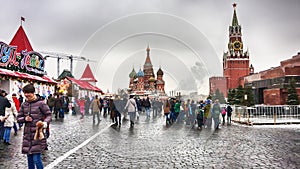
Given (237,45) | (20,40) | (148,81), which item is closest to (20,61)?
(20,40)

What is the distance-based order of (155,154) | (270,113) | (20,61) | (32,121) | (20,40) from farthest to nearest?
1. (20,40)
2. (20,61)
3. (270,113)
4. (155,154)
5. (32,121)


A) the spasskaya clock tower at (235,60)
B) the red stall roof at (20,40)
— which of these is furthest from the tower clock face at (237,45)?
the red stall roof at (20,40)

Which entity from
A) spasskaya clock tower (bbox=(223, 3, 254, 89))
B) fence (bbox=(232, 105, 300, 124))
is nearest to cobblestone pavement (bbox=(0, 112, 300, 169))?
fence (bbox=(232, 105, 300, 124))

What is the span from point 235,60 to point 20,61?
277 ft

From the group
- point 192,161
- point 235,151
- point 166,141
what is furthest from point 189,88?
point 192,161

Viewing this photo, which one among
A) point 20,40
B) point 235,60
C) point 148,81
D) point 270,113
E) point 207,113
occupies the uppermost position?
point 235,60

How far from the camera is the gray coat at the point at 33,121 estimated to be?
4.56 m

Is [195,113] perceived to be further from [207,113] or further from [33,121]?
[33,121]

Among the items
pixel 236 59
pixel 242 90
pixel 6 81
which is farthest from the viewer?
pixel 236 59

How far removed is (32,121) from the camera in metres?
4.59

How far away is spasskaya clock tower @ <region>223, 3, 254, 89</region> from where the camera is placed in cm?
9600

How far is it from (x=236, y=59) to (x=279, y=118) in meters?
79.8

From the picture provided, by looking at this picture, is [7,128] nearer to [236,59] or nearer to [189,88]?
[189,88]

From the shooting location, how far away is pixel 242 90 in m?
38.0
